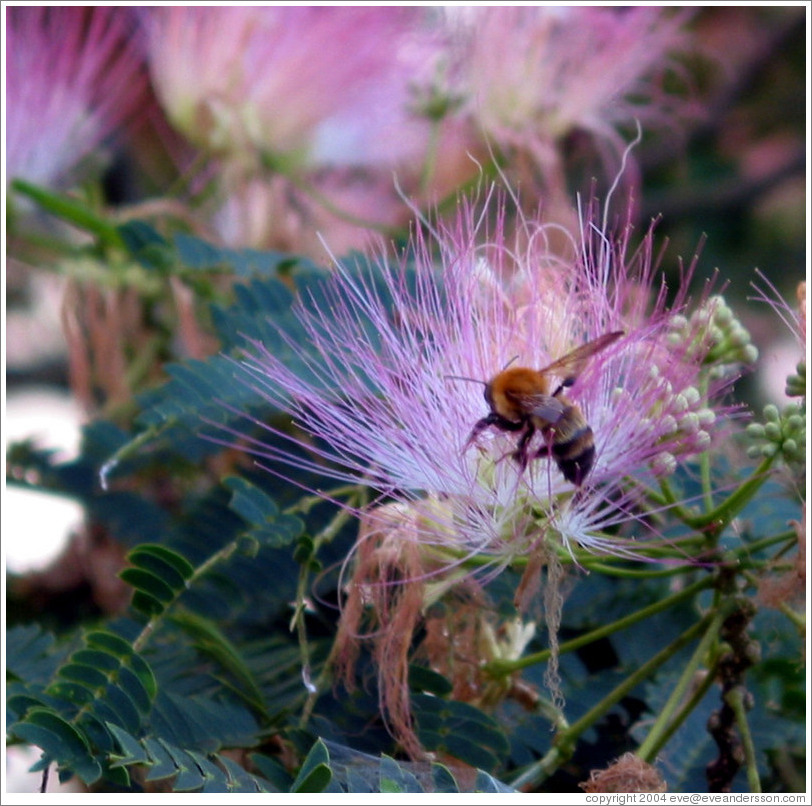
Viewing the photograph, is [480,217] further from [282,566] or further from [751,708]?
[751,708]

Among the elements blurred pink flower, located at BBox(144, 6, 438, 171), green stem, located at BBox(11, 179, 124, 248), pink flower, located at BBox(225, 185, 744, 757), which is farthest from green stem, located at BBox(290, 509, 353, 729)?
blurred pink flower, located at BBox(144, 6, 438, 171)

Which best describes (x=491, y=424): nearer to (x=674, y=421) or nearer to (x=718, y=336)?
(x=674, y=421)

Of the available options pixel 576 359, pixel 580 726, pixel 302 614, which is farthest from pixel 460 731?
pixel 576 359

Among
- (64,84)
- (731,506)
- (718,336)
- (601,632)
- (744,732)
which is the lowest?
(744,732)

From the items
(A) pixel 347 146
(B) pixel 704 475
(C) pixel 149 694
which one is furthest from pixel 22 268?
(B) pixel 704 475

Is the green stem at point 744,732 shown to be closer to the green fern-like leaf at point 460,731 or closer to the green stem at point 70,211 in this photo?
the green fern-like leaf at point 460,731

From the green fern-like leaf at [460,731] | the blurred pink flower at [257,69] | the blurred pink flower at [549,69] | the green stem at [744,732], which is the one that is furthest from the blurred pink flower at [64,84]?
the green stem at [744,732]

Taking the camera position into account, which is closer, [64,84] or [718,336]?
[718,336]
